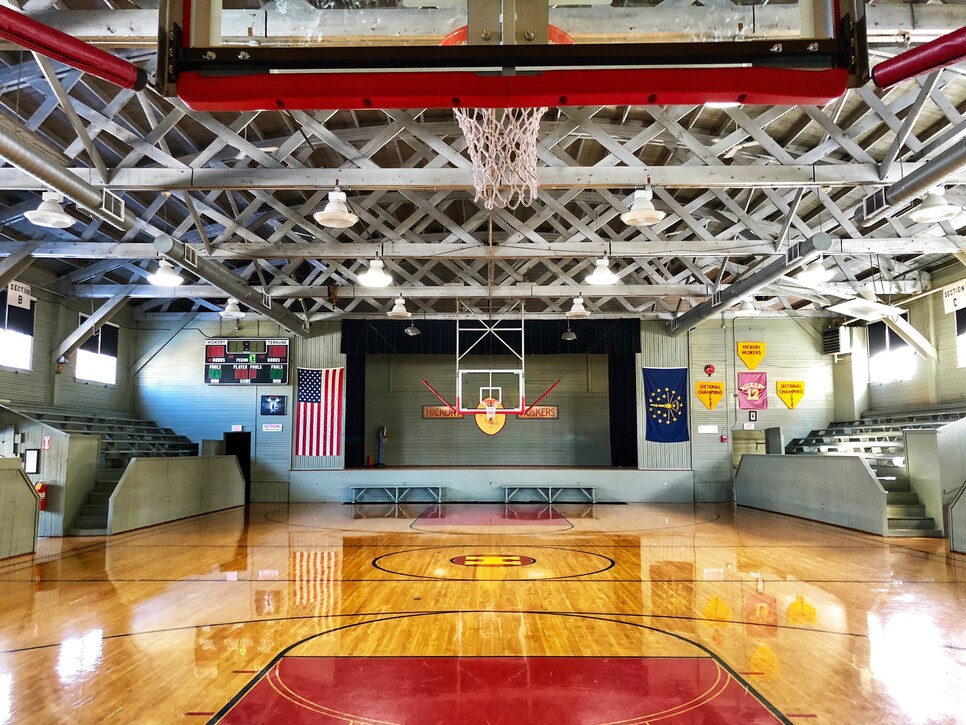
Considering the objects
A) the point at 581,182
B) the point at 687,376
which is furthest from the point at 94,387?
the point at 687,376

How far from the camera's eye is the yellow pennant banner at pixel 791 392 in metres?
16.2

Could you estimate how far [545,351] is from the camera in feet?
53.6

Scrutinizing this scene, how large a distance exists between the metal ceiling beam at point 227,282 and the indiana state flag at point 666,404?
8.11 meters

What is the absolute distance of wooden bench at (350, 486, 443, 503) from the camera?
15.8 m

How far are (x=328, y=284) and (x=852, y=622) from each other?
1135 cm

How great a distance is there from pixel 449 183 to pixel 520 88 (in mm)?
5179

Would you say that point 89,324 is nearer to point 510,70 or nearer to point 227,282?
point 227,282

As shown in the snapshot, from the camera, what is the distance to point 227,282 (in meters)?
11.3

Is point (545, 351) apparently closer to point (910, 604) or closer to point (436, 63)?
point (910, 604)

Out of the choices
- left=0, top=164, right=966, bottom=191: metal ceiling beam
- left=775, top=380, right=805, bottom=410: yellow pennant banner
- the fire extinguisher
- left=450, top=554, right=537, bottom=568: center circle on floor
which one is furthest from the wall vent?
the fire extinguisher

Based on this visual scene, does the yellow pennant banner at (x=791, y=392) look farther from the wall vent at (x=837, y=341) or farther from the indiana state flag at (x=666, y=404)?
the indiana state flag at (x=666, y=404)

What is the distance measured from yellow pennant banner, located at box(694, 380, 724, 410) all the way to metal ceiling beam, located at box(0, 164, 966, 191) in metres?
9.05

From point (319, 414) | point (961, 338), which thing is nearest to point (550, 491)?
point (319, 414)

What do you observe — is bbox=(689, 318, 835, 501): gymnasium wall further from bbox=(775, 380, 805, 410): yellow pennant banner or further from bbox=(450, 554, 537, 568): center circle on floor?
bbox=(450, 554, 537, 568): center circle on floor
